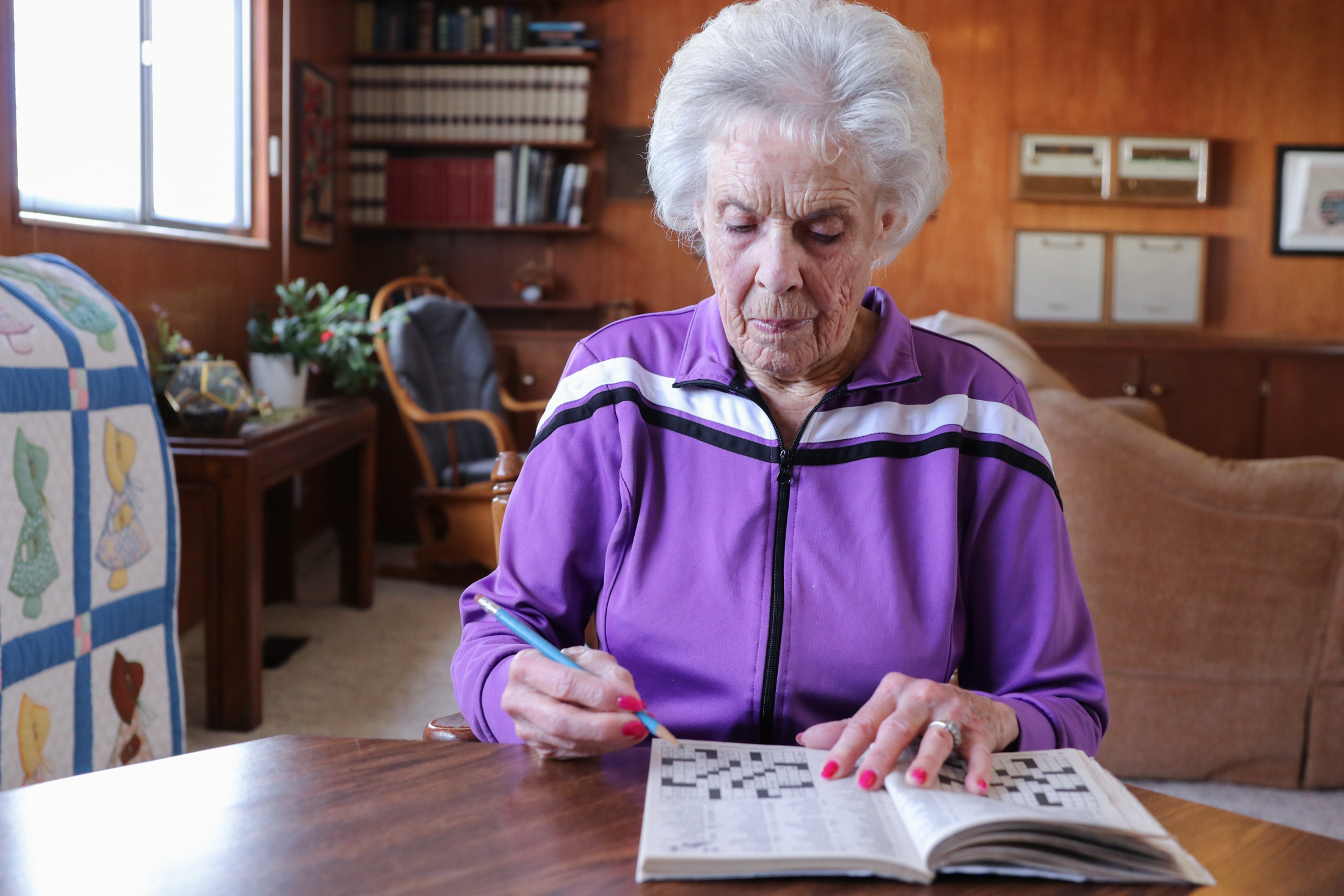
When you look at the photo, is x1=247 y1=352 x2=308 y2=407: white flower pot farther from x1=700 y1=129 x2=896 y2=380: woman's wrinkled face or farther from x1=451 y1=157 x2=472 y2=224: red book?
x1=700 y1=129 x2=896 y2=380: woman's wrinkled face

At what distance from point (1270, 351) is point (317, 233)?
12.9 feet

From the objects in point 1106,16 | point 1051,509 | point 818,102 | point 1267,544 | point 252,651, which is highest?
point 1106,16

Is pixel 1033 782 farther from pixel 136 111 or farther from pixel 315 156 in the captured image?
pixel 315 156

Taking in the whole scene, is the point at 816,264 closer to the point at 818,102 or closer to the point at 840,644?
the point at 818,102

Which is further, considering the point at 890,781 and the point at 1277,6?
the point at 1277,6

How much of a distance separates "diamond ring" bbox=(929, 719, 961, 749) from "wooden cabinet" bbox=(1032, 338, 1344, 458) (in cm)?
397

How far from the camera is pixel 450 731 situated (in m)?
1.02

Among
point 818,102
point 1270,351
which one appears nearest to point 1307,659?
point 818,102

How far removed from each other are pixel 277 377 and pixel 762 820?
2820 mm

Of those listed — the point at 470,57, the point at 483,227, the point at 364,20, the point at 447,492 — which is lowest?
the point at 447,492

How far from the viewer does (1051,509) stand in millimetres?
1025

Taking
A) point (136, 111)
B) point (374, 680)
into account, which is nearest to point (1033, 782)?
point (374, 680)

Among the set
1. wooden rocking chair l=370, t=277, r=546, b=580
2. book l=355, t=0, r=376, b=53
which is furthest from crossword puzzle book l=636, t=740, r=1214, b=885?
book l=355, t=0, r=376, b=53

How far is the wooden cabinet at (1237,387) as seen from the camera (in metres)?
4.48
